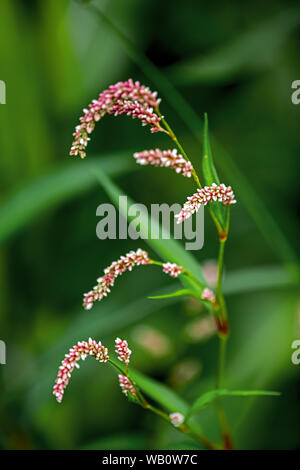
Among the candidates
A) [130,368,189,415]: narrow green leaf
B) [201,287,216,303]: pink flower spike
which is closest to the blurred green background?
[130,368,189,415]: narrow green leaf

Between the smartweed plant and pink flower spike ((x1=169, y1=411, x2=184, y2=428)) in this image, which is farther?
pink flower spike ((x1=169, y1=411, x2=184, y2=428))

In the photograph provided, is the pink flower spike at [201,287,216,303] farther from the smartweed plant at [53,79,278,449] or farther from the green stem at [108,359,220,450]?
the green stem at [108,359,220,450]

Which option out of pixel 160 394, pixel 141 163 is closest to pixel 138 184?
pixel 160 394

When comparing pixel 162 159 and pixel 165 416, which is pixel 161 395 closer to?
pixel 165 416

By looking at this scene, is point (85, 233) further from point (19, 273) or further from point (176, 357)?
point (176, 357)

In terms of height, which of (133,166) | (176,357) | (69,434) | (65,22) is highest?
(65,22)
